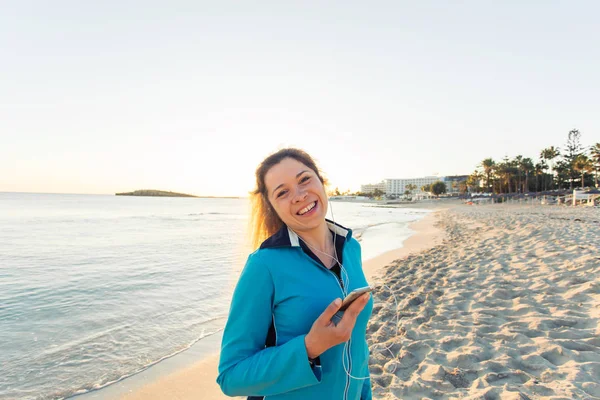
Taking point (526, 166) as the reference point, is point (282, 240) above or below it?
below

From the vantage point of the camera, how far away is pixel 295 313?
4.63 feet

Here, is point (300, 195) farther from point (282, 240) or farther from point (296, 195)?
point (282, 240)

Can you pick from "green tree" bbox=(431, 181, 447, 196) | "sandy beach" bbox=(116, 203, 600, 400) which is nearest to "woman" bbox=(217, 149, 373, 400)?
"sandy beach" bbox=(116, 203, 600, 400)

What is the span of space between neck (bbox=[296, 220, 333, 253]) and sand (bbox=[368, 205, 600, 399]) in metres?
0.43

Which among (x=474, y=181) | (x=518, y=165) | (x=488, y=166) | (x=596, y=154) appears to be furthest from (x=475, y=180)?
(x=596, y=154)

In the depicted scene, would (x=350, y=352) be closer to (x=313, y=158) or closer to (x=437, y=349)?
(x=313, y=158)

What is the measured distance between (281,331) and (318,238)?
54cm

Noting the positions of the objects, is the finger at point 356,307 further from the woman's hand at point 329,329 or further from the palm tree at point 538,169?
the palm tree at point 538,169

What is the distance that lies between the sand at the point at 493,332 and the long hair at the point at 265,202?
0.76 meters

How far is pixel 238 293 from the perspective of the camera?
138 centimetres

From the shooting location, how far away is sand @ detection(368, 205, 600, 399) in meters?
3.16

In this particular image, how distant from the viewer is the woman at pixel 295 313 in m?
1.28

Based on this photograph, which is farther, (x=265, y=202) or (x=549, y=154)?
(x=549, y=154)

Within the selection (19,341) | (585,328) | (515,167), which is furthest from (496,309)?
(515,167)
